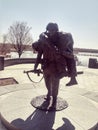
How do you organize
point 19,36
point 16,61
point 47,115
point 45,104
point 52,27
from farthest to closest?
point 19,36, point 16,61, point 45,104, point 47,115, point 52,27

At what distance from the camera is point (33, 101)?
490 centimetres

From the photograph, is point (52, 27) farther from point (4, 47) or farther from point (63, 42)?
point (4, 47)

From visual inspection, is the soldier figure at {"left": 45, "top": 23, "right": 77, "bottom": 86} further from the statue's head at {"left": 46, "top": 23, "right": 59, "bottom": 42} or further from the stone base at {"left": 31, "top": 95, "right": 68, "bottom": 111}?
the stone base at {"left": 31, "top": 95, "right": 68, "bottom": 111}

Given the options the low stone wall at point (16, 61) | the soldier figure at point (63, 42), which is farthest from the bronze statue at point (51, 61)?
the low stone wall at point (16, 61)

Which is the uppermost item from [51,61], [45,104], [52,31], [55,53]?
[52,31]

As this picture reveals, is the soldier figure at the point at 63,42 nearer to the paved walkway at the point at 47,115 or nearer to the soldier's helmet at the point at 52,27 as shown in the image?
the soldier's helmet at the point at 52,27

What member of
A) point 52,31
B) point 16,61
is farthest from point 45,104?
point 16,61

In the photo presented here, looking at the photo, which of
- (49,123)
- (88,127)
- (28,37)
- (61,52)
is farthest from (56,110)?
(28,37)

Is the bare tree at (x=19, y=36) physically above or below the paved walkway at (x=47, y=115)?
above

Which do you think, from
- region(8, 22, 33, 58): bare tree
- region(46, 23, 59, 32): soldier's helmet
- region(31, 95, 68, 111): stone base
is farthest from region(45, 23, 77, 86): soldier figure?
region(8, 22, 33, 58): bare tree

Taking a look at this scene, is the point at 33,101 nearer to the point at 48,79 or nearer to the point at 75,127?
the point at 48,79

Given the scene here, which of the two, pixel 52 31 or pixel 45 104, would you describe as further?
pixel 45 104

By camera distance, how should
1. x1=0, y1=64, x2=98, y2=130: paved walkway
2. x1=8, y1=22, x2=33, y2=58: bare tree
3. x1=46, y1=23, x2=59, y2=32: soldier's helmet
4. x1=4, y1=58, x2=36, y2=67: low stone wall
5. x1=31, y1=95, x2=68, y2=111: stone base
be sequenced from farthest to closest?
x1=8, y1=22, x2=33, y2=58: bare tree, x1=4, y1=58, x2=36, y2=67: low stone wall, x1=31, y1=95, x2=68, y2=111: stone base, x1=46, y1=23, x2=59, y2=32: soldier's helmet, x1=0, y1=64, x2=98, y2=130: paved walkway

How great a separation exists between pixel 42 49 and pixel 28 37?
23.6 metres
